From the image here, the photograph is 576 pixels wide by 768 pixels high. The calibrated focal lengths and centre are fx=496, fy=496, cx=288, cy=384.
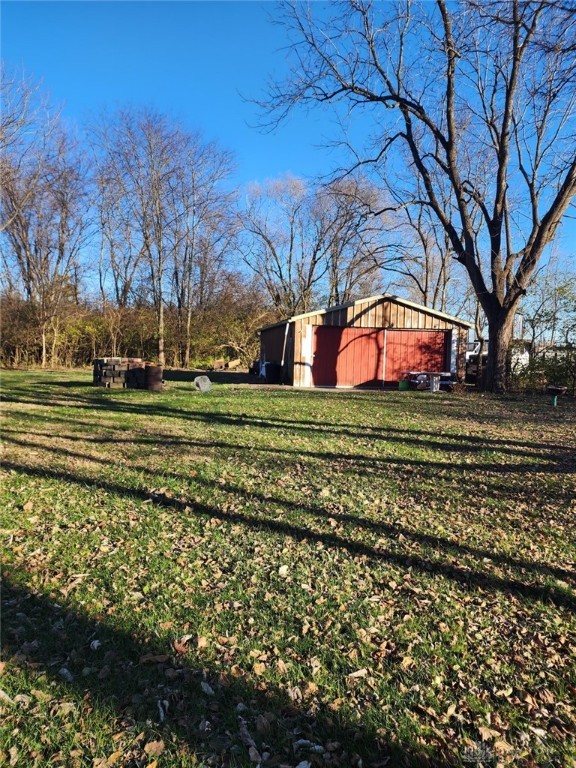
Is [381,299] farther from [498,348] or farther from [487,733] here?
[487,733]

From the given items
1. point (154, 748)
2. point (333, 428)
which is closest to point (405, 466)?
point (333, 428)

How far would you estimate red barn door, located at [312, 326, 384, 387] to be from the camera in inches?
786

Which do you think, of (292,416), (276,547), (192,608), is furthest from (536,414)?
(192,608)

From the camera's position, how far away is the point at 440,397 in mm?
15672

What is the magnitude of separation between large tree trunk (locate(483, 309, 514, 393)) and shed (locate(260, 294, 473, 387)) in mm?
2766

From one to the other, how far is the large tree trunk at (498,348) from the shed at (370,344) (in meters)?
2.77

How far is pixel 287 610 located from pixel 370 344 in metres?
17.6

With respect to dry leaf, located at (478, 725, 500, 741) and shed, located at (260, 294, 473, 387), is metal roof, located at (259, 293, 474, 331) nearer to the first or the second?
shed, located at (260, 294, 473, 387)

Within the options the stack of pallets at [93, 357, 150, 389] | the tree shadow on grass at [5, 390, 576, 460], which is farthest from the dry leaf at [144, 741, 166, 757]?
the stack of pallets at [93, 357, 150, 389]

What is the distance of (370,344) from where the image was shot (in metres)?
20.3

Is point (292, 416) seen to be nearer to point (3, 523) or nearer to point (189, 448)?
point (189, 448)

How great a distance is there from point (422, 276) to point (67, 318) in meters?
26.6

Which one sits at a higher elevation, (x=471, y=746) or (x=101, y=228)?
(x=101, y=228)

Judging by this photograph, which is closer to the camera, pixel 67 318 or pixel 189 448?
pixel 189 448
